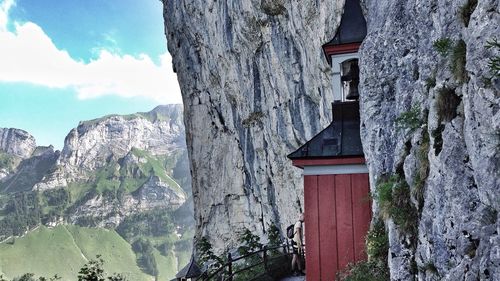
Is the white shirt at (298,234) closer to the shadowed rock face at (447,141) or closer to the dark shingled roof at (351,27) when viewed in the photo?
the shadowed rock face at (447,141)

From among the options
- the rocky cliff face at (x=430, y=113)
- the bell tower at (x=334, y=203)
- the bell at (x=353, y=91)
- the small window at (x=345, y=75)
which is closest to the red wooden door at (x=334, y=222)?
the bell tower at (x=334, y=203)

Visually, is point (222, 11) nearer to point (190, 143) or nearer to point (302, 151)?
point (190, 143)

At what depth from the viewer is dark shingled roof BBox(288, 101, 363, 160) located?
10.2m

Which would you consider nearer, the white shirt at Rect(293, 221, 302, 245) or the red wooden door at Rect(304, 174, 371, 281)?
the red wooden door at Rect(304, 174, 371, 281)

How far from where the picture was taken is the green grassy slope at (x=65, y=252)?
151 metres

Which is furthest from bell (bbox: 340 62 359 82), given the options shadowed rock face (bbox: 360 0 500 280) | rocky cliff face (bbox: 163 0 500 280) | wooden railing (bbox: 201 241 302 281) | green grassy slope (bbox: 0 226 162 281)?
green grassy slope (bbox: 0 226 162 281)

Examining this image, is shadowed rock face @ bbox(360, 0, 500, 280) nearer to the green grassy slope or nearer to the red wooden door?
the red wooden door

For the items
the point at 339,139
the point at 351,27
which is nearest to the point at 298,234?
the point at 339,139

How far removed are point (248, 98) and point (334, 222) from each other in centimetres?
2008

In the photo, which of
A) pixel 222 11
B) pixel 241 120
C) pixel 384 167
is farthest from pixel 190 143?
pixel 384 167

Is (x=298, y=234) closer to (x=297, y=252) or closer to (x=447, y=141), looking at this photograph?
(x=297, y=252)

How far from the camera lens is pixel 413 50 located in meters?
8.19

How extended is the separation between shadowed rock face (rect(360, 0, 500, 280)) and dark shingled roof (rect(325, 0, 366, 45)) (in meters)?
3.02

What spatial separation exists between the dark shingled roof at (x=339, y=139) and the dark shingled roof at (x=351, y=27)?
190 cm
